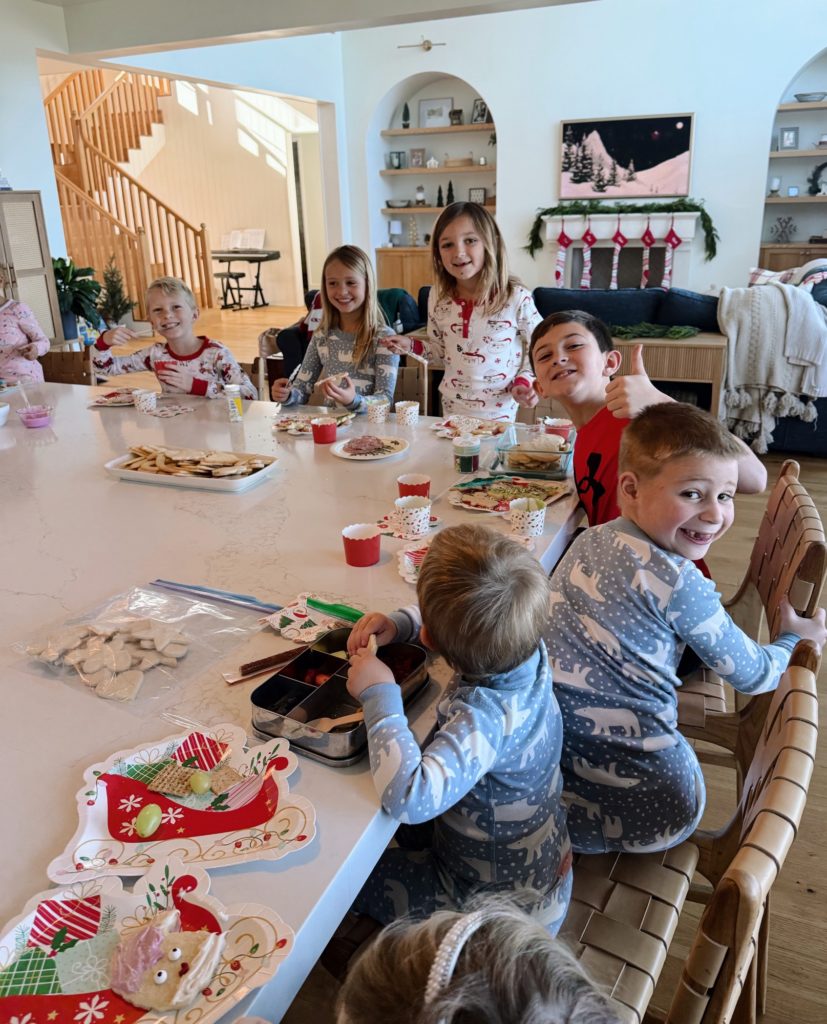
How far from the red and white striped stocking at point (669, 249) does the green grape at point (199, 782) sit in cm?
779

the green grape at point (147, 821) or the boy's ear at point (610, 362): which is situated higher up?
the boy's ear at point (610, 362)

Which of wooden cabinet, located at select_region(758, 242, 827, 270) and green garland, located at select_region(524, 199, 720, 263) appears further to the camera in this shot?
green garland, located at select_region(524, 199, 720, 263)

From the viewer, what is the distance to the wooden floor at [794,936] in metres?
1.38

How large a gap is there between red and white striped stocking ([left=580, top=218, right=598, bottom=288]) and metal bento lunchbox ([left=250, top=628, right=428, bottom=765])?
7526mm

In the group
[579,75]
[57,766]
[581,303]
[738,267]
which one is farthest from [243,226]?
[57,766]

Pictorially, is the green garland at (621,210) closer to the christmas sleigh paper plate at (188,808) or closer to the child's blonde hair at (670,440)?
the child's blonde hair at (670,440)

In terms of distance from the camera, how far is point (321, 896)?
2.45 feet

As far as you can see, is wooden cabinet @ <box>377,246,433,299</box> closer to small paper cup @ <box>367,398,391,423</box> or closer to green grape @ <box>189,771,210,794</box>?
small paper cup @ <box>367,398,391,423</box>

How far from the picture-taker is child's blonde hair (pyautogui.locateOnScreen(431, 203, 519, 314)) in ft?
8.20

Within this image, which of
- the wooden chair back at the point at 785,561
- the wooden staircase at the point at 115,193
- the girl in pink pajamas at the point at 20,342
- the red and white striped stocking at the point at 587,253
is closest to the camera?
the wooden chair back at the point at 785,561

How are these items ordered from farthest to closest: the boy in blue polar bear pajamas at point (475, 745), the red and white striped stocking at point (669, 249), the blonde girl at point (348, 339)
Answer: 1. the red and white striped stocking at point (669, 249)
2. the blonde girl at point (348, 339)
3. the boy in blue polar bear pajamas at point (475, 745)

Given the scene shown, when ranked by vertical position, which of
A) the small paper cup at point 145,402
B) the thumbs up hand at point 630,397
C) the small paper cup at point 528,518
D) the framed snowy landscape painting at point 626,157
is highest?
Answer: the framed snowy landscape painting at point 626,157

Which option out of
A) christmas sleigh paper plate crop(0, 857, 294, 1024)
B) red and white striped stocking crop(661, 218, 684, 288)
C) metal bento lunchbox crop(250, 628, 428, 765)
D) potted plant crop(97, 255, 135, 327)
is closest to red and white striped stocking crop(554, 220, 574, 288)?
red and white striped stocking crop(661, 218, 684, 288)

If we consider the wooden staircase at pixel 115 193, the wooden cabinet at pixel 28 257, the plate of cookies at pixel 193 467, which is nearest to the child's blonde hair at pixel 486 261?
the plate of cookies at pixel 193 467
